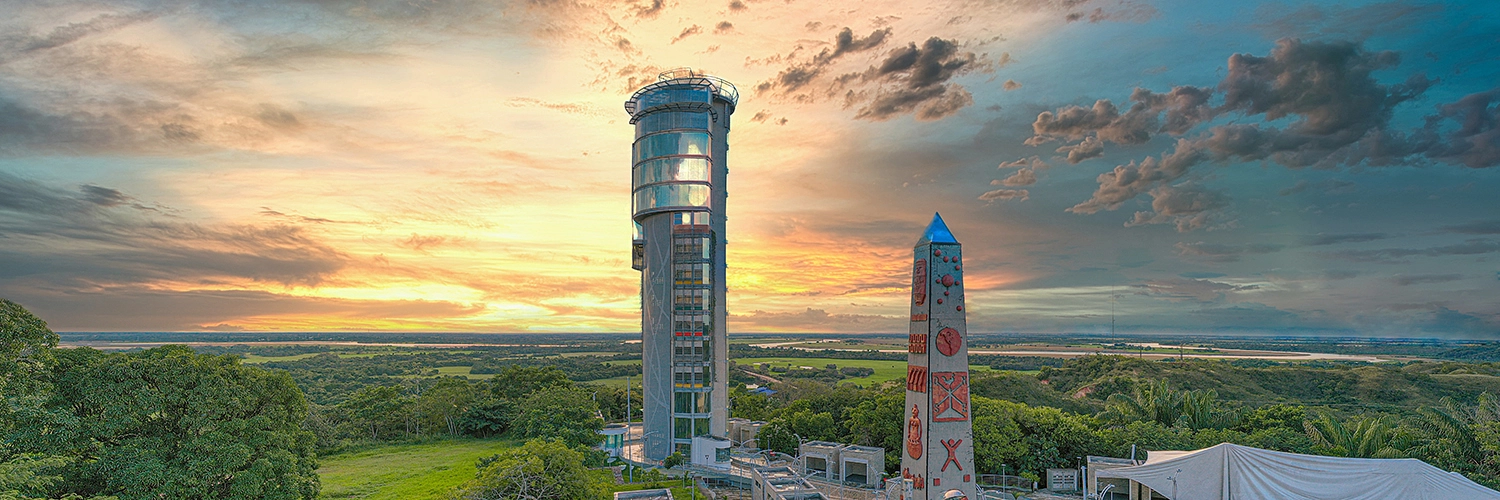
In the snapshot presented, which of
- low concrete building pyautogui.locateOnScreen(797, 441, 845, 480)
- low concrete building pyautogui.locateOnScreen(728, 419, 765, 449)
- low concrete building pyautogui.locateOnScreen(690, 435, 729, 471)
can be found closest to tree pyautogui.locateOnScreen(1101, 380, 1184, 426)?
low concrete building pyautogui.locateOnScreen(797, 441, 845, 480)

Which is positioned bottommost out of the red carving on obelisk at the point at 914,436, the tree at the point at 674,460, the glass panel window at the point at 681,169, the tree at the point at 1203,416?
the tree at the point at 674,460

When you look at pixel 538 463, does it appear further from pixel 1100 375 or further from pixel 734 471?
pixel 1100 375

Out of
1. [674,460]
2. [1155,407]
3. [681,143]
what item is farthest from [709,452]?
[1155,407]

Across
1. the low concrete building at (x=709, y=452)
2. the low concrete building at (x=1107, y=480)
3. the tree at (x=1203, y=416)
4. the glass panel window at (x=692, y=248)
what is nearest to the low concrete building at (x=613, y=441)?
the low concrete building at (x=709, y=452)

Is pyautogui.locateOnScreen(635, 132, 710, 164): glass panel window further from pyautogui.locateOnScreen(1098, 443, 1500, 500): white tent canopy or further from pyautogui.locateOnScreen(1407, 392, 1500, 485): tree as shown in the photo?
pyautogui.locateOnScreen(1407, 392, 1500, 485): tree

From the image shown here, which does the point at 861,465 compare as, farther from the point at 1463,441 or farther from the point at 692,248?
the point at 1463,441

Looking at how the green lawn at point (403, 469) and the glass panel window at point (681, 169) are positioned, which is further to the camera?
the glass panel window at point (681, 169)

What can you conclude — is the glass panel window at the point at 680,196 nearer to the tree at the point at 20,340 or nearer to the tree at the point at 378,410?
the tree at the point at 378,410
